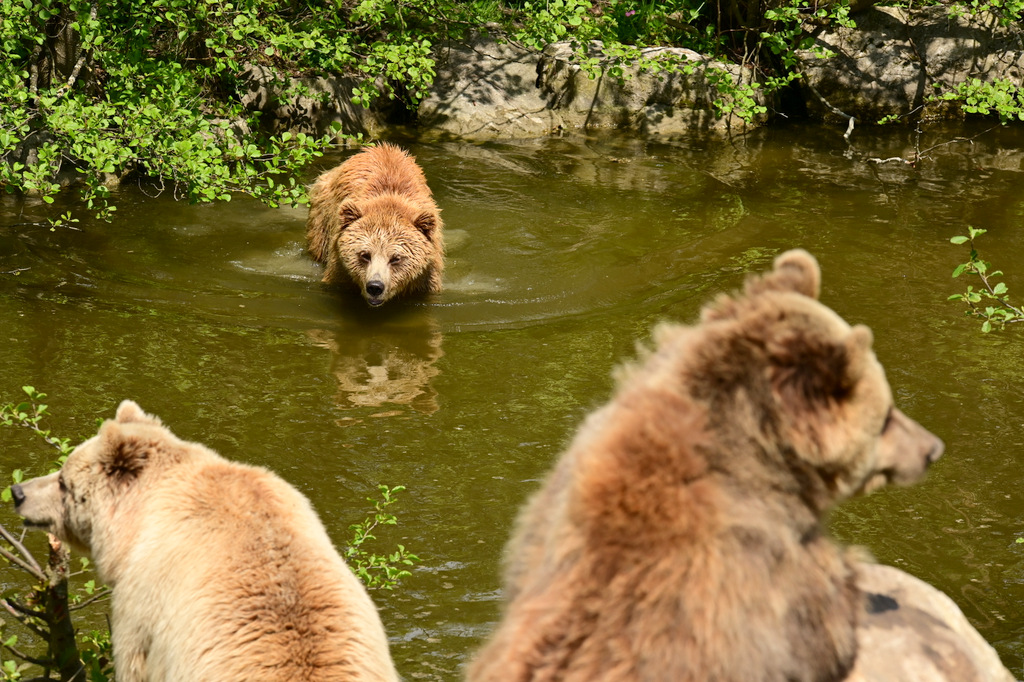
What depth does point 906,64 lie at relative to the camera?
1759cm

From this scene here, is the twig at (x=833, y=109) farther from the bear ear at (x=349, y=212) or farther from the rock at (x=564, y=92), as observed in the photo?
the bear ear at (x=349, y=212)

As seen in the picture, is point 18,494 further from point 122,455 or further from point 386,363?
point 386,363

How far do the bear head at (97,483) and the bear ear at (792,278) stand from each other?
315cm

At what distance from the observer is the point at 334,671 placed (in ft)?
13.3

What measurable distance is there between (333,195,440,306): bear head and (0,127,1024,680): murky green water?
0.33 metres

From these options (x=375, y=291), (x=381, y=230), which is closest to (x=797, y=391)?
(x=375, y=291)

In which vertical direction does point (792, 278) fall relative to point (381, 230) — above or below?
above

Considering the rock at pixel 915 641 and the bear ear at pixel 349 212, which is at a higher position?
the rock at pixel 915 641

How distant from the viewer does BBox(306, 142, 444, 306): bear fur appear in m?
10.8

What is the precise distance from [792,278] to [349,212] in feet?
27.6

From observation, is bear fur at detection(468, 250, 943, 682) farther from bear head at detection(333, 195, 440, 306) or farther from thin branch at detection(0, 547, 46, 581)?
bear head at detection(333, 195, 440, 306)

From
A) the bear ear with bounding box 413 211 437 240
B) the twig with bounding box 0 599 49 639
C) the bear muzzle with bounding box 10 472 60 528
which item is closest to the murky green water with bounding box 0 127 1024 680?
the bear ear with bounding box 413 211 437 240

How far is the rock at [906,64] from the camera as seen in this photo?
17.5 m

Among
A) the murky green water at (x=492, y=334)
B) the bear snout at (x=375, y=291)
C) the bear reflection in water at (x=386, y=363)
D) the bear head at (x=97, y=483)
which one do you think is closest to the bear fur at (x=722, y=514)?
the bear head at (x=97, y=483)
